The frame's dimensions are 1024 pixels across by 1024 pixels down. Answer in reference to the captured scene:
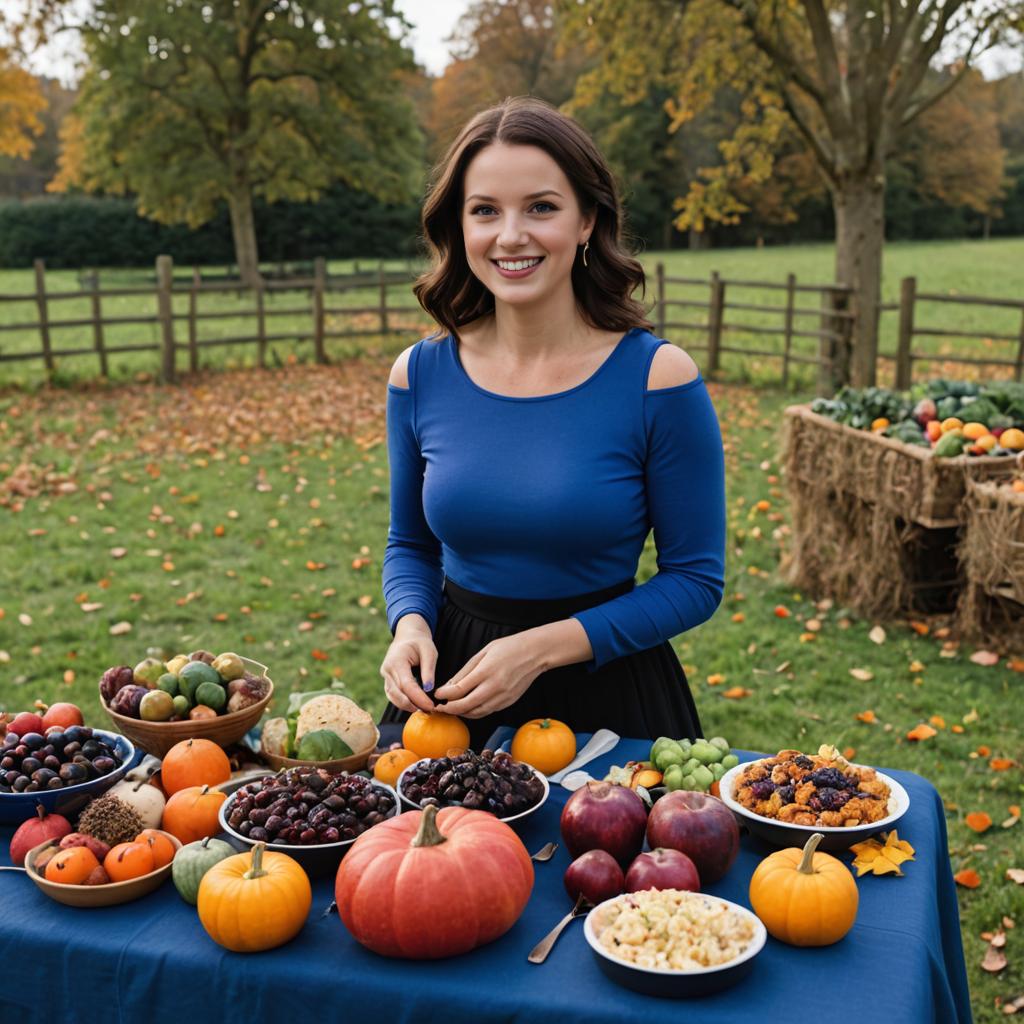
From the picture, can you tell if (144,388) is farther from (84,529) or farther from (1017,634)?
(1017,634)

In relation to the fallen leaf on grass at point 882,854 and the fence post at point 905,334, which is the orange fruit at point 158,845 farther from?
the fence post at point 905,334

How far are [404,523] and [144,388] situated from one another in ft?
43.1

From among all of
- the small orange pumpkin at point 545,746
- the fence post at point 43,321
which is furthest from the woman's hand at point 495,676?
the fence post at point 43,321

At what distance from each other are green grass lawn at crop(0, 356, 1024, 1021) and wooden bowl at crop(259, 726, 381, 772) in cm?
115

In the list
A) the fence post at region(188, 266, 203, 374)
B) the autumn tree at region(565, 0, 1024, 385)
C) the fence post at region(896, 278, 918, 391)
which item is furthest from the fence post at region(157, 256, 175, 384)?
the fence post at region(896, 278, 918, 391)

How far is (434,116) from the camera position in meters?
55.3

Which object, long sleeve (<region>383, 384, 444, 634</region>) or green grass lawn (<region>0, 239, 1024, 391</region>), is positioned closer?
long sleeve (<region>383, 384, 444, 634</region>)

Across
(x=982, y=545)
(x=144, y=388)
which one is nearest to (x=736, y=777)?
(x=982, y=545)

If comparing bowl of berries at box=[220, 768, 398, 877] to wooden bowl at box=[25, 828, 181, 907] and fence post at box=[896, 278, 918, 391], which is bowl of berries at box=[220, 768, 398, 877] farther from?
fence post at box=[896, 278, 918, 391]

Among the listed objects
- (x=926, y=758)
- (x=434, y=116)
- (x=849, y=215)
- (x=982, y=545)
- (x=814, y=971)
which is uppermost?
(x=434, y=116)

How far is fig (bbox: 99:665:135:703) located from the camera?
8.57 ft

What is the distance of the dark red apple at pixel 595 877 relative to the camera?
186cm

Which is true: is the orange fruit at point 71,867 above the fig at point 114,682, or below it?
below

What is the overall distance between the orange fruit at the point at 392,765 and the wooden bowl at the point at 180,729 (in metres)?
0.12
